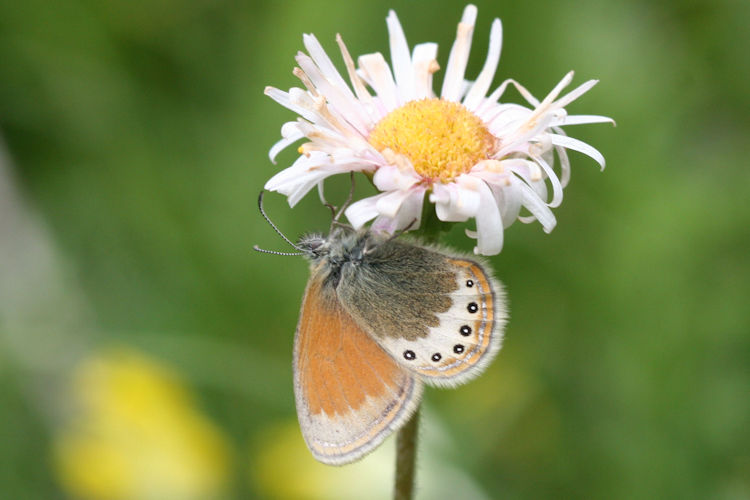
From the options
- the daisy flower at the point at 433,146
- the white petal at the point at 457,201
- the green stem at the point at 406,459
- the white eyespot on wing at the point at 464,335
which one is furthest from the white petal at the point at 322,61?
the green stem at the point at 406,459

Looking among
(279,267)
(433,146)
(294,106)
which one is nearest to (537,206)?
(433,146)

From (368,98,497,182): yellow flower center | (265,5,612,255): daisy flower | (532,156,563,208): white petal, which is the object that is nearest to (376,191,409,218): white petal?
(265,5,612,255): daisy flower

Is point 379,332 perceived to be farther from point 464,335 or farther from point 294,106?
point 294,106

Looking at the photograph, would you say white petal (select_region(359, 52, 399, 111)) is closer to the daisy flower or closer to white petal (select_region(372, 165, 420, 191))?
the daisy flower

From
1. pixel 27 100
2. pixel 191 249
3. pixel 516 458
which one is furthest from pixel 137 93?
pixel 516 458

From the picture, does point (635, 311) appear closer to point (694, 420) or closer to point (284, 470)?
point (694, 420)

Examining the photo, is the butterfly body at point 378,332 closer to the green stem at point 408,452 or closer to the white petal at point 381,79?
the green stem at point 408,452
